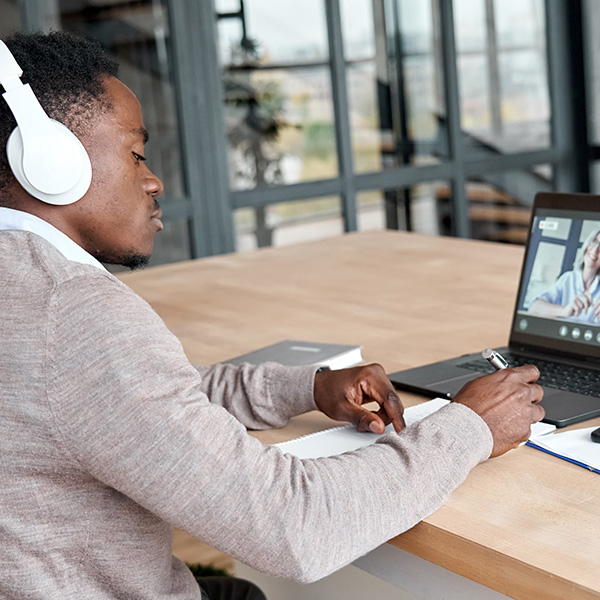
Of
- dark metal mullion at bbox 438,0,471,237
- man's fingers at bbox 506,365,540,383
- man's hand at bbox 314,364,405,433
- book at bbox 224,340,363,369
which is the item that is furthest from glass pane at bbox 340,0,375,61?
man's fingers at bbox 506,365,540,383

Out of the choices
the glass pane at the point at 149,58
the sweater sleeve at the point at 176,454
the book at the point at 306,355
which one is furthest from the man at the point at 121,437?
the glass pane at the point at 149,58

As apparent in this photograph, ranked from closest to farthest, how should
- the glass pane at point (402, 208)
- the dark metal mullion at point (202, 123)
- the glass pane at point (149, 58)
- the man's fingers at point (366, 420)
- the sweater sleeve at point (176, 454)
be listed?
the sweater sleeve at point (176, 454), the man's fingers at point (366, 420), the glass pane at point (149, 58), the dark metal mullion at point (202, 123), the glass pane at point (402, 208)

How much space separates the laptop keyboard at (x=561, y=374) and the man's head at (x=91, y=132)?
619mm

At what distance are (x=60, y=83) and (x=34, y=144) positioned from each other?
0.09 m

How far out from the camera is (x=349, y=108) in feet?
13.4

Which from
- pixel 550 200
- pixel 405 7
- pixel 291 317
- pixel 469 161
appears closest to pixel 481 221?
pixel 469 161

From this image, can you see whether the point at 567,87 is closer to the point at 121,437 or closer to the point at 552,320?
the point at 552,320

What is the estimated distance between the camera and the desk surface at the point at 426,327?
2.77 ft

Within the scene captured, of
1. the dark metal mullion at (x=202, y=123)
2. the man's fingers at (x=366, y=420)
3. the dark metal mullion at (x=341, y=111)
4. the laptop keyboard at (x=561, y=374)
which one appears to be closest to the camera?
the man's fingers at (x=366, y=420)

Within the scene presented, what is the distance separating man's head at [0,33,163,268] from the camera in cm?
93

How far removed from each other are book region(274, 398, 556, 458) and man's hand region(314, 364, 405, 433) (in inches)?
0.5

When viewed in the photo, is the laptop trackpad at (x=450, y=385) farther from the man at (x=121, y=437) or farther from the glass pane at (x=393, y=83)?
the glass pane at (x=393, y=83)

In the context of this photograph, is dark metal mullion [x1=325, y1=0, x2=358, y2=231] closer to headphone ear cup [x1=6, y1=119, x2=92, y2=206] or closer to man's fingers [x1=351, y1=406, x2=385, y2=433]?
man's fingers [x1=351, y1=406, x2=385, y2=433]

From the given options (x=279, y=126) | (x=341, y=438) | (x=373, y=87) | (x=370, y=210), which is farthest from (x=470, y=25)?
(x=341, y=438)
